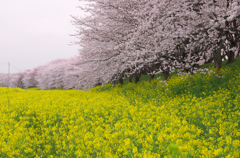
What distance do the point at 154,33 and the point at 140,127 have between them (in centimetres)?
671

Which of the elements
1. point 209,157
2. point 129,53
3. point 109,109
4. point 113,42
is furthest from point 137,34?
point 209,157

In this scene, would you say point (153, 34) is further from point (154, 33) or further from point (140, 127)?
point (140, 127)

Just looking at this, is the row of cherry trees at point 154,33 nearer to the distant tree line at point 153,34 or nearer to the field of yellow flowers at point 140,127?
the distant tree line at point 153,34

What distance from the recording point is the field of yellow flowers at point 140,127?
4043mm

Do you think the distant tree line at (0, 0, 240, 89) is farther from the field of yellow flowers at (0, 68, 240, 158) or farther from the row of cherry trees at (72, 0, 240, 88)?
the field of yellow flowers at (0, 68, 240, 158)

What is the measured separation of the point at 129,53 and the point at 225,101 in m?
5.81

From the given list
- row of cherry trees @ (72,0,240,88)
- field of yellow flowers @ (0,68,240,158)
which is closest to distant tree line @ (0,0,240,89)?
row of cherry trees @ (72,0,240,88)

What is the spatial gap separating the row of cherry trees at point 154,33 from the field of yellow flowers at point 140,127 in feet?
6.67

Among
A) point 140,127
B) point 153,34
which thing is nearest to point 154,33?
point 153,34

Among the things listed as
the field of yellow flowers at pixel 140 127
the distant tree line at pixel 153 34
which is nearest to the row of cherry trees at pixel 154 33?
the distant tree line at pixel 153 34

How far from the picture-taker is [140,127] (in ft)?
19.3

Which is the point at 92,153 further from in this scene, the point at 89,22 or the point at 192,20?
the point at 89,22

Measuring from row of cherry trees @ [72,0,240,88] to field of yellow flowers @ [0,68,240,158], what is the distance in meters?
2.03

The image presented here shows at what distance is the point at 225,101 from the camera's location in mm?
7582
